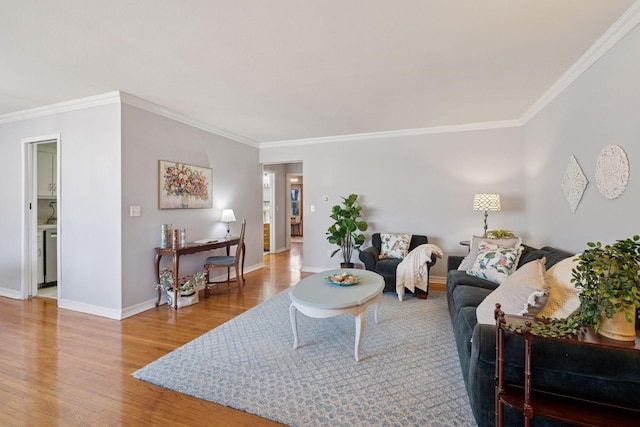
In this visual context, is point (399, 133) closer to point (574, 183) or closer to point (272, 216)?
point (574, 183)

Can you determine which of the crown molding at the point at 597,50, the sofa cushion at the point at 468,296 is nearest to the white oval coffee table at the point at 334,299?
the sofa cushion at the point at 468,296

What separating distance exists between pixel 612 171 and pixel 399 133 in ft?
9.69

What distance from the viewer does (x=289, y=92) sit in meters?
3.19

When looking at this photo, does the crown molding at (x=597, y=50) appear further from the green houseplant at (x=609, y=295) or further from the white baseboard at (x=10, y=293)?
the white baseboard at (x=10, y=293)

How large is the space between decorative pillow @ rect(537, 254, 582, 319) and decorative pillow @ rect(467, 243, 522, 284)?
2.97ft

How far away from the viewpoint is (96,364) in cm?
232

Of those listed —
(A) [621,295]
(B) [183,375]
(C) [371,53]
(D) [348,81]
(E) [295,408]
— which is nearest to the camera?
(A) [621,295]

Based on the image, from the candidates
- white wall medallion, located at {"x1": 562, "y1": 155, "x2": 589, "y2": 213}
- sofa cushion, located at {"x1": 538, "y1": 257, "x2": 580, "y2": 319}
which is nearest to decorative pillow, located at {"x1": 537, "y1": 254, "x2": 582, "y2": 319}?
sofa cushion, located at {"x1": 538, "y1": 257, "x2": 580, "y2": 319}

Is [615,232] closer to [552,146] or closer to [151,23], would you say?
[552,146]

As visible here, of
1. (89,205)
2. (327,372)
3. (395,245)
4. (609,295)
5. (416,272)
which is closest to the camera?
(609,295)

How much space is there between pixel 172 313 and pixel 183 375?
4.84 ft

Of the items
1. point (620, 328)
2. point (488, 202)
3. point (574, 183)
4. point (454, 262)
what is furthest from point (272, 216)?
point (620, 328)

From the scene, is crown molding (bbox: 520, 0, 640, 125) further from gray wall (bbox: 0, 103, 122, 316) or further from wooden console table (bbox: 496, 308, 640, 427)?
gray wall (bbox: 0, 103, 122, 316)

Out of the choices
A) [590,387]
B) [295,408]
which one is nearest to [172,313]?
[295,408]
